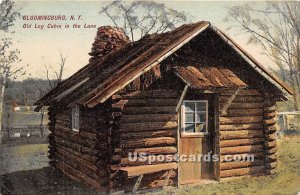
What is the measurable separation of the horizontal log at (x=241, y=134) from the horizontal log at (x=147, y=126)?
5.31 feet

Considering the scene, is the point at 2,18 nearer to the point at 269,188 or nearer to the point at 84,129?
the point at 84,129

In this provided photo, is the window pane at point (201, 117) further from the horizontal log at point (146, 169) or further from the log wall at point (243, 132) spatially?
the horizontal log at point (146, 169)

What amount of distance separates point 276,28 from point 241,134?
348cm

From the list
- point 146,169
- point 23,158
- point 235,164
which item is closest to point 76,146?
point 146,169

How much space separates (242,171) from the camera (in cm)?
1190

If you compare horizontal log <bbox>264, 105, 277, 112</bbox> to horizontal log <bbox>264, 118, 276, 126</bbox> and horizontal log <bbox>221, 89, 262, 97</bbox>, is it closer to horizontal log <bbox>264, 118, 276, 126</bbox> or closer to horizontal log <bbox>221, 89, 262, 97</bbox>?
horizontal log <bbox>264, 118, 276, 126</bbox>

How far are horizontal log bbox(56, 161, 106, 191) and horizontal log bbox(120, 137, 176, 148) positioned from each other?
3.84ft

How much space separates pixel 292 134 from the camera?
15.9 meters

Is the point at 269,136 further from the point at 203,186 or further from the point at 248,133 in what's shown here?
the point at 203,186

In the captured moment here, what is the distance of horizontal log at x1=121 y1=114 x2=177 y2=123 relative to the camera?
10180 millimetres

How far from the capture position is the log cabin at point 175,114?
32.6 ft

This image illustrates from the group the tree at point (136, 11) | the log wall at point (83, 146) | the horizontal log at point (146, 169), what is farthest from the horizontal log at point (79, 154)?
the tree at point (136, 11)

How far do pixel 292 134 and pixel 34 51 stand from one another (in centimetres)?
965

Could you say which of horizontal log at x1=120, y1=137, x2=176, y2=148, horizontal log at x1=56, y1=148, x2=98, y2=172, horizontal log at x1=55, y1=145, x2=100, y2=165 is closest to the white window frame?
horizontal log at x1=55, y1=145, x2=100, y2=165
